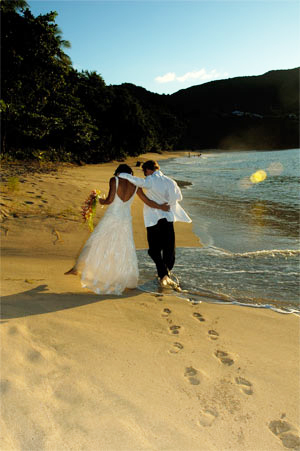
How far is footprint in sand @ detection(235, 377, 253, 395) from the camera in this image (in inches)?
113

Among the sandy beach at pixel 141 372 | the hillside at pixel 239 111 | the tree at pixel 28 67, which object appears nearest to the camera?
the sandy beach at pixel 141 372

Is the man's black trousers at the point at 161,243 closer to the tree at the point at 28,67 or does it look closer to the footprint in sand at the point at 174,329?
the footprint in sand at the point at 174,329

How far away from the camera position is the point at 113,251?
540 centimetres

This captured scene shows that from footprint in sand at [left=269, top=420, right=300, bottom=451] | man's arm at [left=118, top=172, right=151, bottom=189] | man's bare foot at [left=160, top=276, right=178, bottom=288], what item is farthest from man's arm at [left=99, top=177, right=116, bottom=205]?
footprint in sand at [left=269, top=420, right=300, bottom=451]

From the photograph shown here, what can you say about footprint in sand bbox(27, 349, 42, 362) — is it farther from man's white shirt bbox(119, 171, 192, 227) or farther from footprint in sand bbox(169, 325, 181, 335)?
man's white shirt bbox(119, 171, 192, 227)

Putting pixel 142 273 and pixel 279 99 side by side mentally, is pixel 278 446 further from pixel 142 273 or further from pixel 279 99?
Result: pixel 279 99

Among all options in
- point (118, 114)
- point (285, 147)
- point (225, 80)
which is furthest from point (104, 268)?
point (225, 80)

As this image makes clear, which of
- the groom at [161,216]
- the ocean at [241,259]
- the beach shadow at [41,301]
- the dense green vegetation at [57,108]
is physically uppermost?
the dense green vegetation at [57,108]

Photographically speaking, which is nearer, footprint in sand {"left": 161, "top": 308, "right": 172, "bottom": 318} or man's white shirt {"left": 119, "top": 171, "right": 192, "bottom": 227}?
footprint in sand {"left": 161, "top": 308, "right": 172, "bottom": 318}

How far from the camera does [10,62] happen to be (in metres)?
14.4

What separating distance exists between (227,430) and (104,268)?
3252 millimetres

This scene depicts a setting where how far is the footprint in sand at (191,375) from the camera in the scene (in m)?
2.93

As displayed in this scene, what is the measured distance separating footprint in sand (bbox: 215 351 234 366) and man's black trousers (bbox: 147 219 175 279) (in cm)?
250

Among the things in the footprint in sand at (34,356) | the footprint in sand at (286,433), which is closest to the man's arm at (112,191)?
the footprint in sand at (34,356)
